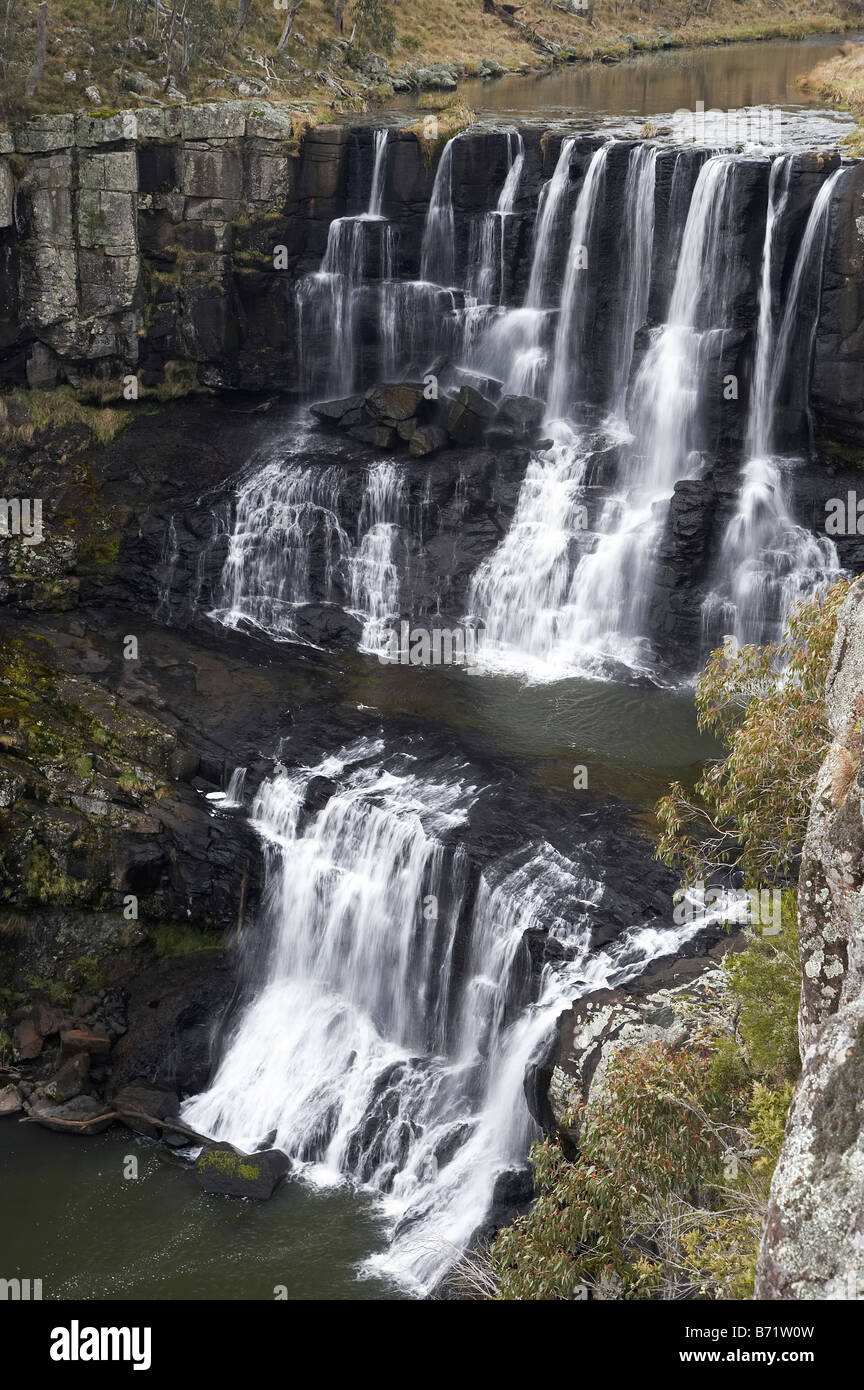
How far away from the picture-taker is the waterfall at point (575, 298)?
39375mm

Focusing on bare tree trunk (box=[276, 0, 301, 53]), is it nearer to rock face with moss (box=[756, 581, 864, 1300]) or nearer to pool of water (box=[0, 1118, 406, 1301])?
pool of water (box=[0, 1118, 406, 1301])

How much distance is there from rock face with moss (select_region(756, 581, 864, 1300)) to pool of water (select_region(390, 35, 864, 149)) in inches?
1306

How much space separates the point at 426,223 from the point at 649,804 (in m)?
22.6

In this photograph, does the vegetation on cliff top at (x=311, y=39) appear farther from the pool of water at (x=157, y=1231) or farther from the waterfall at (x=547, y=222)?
the pool of water at (x=157, y=1231)

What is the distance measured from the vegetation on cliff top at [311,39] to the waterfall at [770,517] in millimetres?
17606

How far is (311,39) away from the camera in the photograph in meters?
56.3

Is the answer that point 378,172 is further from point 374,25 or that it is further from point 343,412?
point 374,25

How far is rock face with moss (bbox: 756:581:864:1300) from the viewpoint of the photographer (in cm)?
1025

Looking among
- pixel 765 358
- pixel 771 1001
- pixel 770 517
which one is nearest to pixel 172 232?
pixel 765 358

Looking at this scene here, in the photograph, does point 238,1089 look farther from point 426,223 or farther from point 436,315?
point 426,223

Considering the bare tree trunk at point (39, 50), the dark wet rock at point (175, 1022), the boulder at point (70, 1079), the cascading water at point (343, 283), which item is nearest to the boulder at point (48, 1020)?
the boulder at point (70, 1079)

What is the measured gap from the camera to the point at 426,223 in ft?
138
